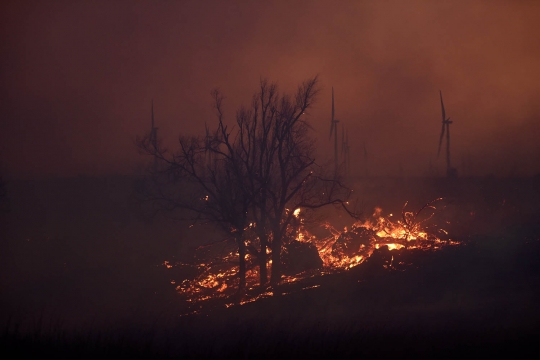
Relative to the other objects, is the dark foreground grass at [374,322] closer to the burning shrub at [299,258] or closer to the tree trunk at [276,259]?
the tree trunk at [276,259]

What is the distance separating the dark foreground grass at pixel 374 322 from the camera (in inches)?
359

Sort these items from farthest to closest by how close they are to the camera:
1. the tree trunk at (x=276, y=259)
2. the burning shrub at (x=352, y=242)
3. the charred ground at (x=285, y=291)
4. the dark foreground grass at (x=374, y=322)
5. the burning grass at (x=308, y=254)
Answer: the burning shrub at (x=352, y=242), the burning grass at (x=308, y=254), the tree trunk at (x=276, y=259), the charred ground at (x=285, y=291), the dark foreground grass at (x=374, y=322)

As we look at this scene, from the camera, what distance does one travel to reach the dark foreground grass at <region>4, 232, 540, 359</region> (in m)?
9.12

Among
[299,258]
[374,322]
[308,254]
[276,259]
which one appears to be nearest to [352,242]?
[308,254]

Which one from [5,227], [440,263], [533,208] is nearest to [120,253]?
[5,227]

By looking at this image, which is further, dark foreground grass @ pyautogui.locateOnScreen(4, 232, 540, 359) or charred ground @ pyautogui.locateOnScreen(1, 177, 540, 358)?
charred ground @ pyautogui.locateOnScreen(1, 177, 540, 358)

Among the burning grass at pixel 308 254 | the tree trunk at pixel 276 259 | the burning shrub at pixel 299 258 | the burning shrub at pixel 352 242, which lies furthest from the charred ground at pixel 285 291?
the burning shrub at pixel 352 242

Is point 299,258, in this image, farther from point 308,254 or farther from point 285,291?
point 285,291

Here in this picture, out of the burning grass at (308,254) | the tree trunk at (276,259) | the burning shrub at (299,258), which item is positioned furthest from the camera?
the burning shrub at (299,258)

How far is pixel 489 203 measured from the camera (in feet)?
175

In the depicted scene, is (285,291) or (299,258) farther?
(299,258)

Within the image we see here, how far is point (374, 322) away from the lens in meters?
13.2

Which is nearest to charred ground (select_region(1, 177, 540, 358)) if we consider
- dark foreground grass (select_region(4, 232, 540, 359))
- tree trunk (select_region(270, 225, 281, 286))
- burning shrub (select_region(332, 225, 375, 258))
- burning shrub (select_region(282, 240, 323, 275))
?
dark foreground grass (select_region(4, 232, 540, 359))

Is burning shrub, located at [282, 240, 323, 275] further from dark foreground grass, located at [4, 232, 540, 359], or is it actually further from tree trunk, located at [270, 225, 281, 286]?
dark foreground grass, located at [4, 232, 540, 359]
